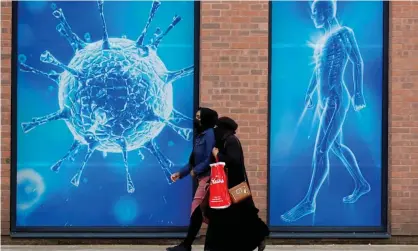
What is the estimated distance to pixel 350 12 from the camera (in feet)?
34.9

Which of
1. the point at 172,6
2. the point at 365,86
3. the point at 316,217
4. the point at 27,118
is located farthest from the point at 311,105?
the point at 27,118

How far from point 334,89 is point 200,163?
2390mm

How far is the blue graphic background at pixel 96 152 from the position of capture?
34.3ft

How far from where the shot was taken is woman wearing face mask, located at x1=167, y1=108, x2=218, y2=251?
9.19 m

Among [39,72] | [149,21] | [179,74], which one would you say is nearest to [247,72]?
[179,74]

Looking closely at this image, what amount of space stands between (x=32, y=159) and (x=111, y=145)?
1.03 metres

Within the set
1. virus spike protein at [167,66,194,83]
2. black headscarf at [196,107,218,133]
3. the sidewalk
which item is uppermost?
virus spike protein at [167,66,194,83]

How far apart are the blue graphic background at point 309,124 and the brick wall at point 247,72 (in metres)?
0.23

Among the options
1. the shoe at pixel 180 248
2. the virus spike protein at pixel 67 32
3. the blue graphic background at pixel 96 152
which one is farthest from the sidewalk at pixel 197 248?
the virus spike protein at pixel 67 32

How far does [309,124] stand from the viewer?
10586 millimetres

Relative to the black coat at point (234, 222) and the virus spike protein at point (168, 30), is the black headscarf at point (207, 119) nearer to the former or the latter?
the black coat at point (234, 222)

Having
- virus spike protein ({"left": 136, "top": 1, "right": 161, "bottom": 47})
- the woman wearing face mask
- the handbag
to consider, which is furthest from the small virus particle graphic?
the handbag

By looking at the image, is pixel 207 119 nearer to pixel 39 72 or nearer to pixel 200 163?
pixel 200 163

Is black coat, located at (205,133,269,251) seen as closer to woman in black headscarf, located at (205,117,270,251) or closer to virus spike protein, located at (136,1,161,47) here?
woman in black headscarf, located at (205,117,270,251)
